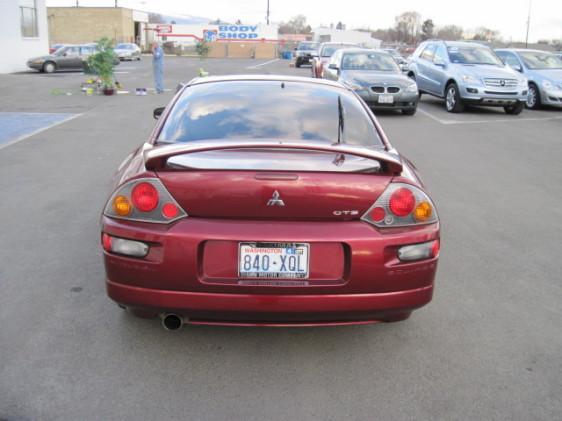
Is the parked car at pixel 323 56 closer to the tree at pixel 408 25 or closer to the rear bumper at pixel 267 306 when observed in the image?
the rear bumper at pixel 267 306

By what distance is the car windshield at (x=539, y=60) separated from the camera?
1808 cm

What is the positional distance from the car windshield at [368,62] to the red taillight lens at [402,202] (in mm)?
13356

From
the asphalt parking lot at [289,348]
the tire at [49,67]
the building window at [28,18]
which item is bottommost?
the asphalt parking lot at [289,348]

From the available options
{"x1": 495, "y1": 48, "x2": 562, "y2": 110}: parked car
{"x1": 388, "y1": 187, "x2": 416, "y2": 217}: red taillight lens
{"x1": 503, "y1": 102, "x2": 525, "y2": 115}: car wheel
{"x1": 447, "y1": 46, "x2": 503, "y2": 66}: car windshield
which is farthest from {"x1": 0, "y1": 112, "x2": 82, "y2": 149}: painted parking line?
{"x1": 495, "y1": 48, "x2": 562, "y2": 110}: parked car

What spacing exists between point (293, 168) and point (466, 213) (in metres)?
4.00

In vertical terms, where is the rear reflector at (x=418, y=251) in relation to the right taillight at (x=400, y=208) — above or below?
below

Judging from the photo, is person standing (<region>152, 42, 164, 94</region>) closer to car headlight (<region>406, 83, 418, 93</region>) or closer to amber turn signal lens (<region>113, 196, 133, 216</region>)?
car headlight (<region>406, 83, 418, 93</region>)

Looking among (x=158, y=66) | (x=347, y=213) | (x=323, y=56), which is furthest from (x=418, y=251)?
(x=323, y=56)

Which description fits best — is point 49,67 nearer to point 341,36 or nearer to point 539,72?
point 539,72

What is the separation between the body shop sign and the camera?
86.3 m

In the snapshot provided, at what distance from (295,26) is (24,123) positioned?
147959 millimetres

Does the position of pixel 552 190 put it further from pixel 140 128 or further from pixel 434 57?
pixel 434 57

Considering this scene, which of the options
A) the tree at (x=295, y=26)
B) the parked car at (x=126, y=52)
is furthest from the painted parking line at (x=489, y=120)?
the tree at (x=295, y=26)

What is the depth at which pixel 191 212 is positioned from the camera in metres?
3.12
